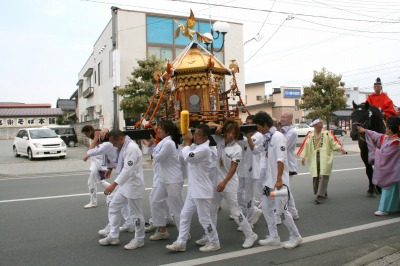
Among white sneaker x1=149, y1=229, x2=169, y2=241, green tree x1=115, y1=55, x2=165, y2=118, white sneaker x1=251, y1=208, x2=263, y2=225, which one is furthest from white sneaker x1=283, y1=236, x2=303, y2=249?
green tree x1=115, y1=55, x2=165, y2=118

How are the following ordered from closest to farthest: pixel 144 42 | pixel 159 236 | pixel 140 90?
pixel 159 236, pixel 140 90, pixel 144 42

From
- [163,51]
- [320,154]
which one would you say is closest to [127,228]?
[320,154]

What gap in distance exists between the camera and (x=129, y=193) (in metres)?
5.02

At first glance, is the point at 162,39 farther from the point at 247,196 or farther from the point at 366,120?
the point at 247,196

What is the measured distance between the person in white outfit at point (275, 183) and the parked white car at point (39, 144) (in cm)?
1501

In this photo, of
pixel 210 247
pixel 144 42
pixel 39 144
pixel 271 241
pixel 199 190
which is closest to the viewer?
pixel 199 190

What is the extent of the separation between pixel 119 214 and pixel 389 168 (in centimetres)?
467

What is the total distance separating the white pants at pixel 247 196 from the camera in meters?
5.91

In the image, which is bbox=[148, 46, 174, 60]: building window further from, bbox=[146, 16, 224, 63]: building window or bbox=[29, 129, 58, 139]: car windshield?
bbox=[29, 129, 58, 139]: car windshield

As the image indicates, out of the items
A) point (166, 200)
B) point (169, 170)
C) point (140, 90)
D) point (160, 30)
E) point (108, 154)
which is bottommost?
point (166, 200)

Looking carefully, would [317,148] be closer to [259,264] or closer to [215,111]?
[215,111]

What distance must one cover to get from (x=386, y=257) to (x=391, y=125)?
2.78m

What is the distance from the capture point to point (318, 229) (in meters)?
5.75

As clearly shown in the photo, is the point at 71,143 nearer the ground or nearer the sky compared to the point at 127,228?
nearer the sky
